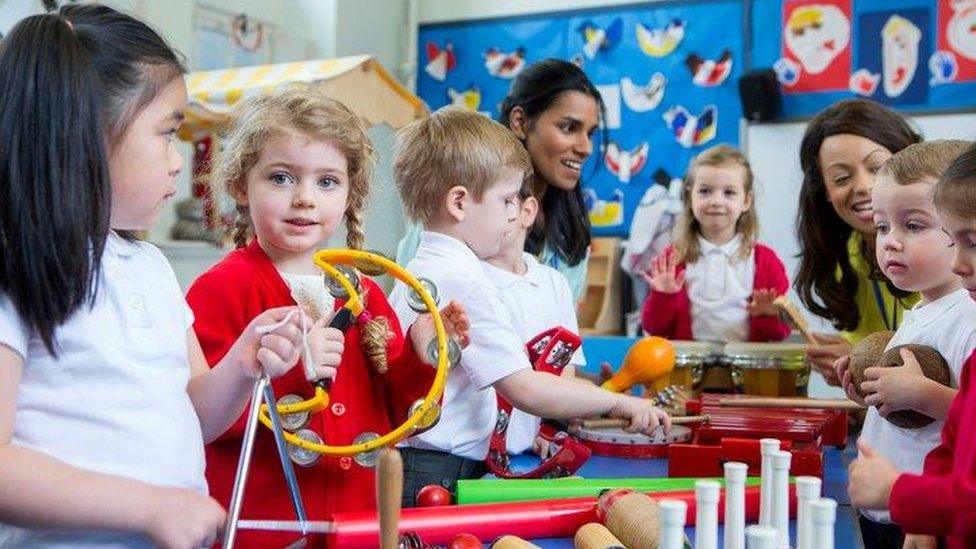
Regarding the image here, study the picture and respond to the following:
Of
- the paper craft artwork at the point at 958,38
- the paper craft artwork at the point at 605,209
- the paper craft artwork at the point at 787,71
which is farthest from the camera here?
the paper craft artwork at the point at 605,209

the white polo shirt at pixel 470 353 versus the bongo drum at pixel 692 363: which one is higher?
the white polo shirt at pixel 470 353

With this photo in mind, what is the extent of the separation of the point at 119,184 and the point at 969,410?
→ 38.3 inches

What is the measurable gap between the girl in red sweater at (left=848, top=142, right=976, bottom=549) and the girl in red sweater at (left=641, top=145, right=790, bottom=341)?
5.37 feet

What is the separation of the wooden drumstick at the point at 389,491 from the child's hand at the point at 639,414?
867mm

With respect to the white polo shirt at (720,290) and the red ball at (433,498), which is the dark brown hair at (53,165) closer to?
the red ball at (433,498)

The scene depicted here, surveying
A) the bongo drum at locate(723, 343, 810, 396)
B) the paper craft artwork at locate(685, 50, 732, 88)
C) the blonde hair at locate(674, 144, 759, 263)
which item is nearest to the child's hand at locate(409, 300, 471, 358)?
the bongo drum at locate(723, 343, 810, 396)

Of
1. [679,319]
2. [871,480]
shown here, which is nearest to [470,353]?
[871,480]

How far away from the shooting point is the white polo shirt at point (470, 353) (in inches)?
63.4

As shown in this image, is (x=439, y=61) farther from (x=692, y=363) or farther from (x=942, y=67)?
(x=692, y=363)

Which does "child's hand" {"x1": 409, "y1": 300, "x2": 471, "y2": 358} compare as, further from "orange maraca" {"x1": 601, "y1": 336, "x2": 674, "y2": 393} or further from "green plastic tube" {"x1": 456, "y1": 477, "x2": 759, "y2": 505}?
"orange maraca" {"x1": 601, "y1": 336, "x2": 674, "y2": 393}

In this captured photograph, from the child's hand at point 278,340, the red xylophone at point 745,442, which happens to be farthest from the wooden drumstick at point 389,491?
the red xylophone at point 745,442

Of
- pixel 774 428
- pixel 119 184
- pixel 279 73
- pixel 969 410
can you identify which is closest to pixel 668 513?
pixel 969 410

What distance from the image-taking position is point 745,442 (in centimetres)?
156

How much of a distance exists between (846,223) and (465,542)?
5.13 feet
